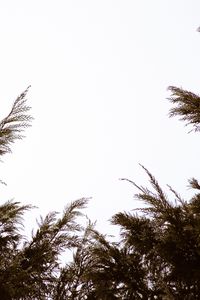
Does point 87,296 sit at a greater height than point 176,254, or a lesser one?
lesser

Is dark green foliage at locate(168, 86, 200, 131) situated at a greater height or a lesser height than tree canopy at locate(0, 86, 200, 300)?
greater

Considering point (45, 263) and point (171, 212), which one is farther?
point (45, 263)

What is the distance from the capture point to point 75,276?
340 inches

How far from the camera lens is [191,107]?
14.8 ft

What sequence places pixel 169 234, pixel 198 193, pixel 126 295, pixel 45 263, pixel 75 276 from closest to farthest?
pixel 198 193, pixel 169 234, pixel 126 295, pixel 45 263, pixel 75 276

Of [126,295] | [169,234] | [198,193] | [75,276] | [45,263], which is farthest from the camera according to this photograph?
[75,276]

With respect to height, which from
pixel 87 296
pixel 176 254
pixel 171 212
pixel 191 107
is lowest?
pixel 87 296

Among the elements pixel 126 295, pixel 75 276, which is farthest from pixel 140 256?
pixel 75 276

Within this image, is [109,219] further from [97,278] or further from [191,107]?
[191,107]

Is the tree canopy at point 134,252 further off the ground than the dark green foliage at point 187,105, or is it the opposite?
the dark green foliage at point 187,105

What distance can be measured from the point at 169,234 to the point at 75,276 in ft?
15.3

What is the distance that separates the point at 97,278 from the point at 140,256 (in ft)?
2.56

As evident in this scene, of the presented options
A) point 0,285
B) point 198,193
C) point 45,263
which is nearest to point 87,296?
point 45,263

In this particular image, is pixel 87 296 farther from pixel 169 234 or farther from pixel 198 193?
pixel 198 193
